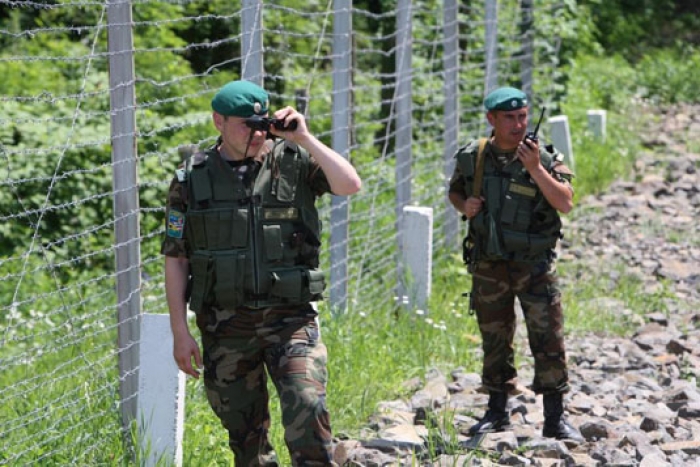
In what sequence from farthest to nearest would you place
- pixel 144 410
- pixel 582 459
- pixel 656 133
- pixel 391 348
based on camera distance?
pixel 656 133 < pixel 391 348 < pixel 582 459 < pixel 144 410

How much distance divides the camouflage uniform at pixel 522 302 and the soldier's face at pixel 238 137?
5.98 feet

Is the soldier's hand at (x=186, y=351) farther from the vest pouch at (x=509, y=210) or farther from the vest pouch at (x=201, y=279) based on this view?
the vest pouch at (x=509, y=210)

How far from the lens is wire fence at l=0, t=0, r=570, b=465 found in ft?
18.4

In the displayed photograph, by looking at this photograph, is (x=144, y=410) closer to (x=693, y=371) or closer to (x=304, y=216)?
(x=304, y=216)

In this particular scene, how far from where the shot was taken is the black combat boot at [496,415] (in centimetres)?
665

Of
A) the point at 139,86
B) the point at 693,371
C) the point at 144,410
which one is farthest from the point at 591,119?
the point at 144,410

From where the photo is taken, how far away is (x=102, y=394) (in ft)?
19.3

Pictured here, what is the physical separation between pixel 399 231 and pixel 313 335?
444 centimetres

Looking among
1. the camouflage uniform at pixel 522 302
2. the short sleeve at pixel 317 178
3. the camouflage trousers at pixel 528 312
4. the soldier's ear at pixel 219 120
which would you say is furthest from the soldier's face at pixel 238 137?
the camouflage trousers at pixel 528 312

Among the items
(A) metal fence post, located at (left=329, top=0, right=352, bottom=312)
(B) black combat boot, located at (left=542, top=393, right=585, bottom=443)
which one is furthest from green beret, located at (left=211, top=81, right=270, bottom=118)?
(A) metal fence post, located at (left=329, top=0, right=352, bottom=312)

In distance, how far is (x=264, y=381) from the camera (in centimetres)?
503

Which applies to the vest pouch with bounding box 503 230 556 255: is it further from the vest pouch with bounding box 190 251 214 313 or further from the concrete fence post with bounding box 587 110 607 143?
the concrete fence post with bounding box 587 110 607 143

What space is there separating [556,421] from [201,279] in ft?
7.68

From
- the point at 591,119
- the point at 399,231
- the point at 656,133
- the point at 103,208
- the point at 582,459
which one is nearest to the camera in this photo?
the point at 582,459
